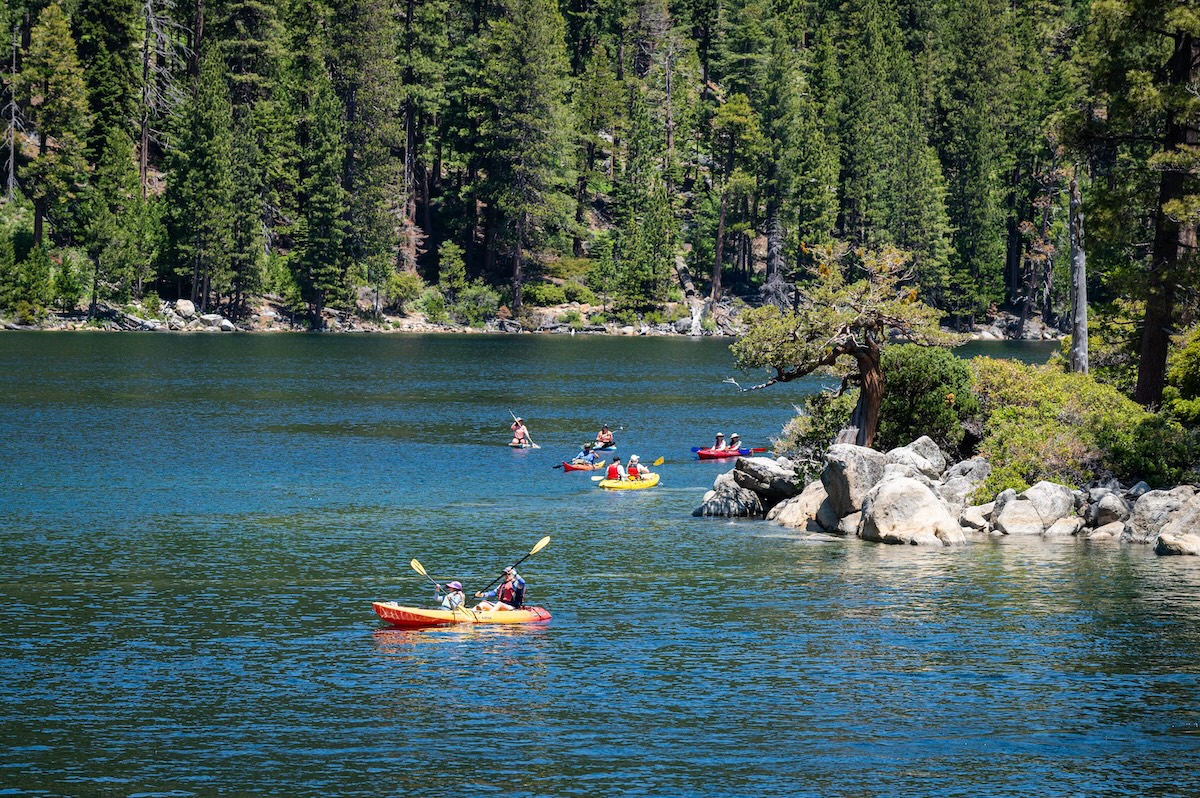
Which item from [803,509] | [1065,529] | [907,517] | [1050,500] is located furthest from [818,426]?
[1065,529]

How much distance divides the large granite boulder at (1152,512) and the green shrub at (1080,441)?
1.59 m

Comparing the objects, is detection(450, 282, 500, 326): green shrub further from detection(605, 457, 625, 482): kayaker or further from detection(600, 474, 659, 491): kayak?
detection(600, 474, 659, 491): kayak

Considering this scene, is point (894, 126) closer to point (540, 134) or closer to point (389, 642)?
point (540, 134)

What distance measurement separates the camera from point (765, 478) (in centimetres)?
5169

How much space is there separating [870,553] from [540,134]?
113057 millimetres

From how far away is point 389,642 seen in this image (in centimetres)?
3294

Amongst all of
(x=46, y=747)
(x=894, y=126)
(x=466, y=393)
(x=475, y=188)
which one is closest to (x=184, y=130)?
(x=475, y=188)

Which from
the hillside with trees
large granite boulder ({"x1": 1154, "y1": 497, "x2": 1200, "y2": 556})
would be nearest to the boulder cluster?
large granite boulder ({"x1": 1154, "y1": 497, "x2": 1200, "y2": 556})

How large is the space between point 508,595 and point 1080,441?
2295 cm

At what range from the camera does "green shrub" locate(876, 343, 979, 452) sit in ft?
172

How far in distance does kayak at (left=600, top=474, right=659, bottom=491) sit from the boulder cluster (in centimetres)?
888

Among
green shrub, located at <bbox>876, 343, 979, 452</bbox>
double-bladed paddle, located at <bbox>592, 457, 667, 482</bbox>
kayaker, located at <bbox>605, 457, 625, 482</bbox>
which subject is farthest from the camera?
double-bladed paddle, located at <bbox>592, 457, 667, 482</bbox>

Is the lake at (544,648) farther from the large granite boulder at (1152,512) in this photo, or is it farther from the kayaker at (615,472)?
the kayaker at (615,472)

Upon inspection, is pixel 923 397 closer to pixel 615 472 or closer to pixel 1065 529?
pixel 1065 529
